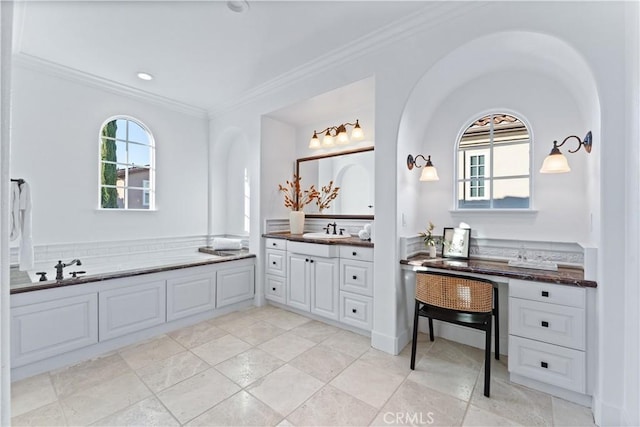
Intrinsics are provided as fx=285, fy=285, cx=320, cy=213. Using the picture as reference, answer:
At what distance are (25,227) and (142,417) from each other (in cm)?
155

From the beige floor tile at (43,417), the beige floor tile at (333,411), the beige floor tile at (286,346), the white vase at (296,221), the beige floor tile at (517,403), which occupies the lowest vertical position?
the beige floor tile at (333,411)

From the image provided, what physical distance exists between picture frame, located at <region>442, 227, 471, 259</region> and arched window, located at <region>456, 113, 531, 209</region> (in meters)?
0.25

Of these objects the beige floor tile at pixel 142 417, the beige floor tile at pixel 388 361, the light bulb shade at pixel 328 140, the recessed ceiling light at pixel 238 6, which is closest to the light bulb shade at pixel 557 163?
the beige floor tile at pixel 388 361

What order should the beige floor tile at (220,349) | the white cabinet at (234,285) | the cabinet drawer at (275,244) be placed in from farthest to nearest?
the cabinet drawer at (275,244)
the white cabinet at (234,285)
the beige floor tile at (220,349)

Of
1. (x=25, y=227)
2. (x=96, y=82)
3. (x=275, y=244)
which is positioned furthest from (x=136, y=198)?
(x=275, y=244)

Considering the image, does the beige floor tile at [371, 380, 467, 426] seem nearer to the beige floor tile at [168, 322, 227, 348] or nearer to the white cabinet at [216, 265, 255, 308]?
the beige floor tile at [168, 322, 227, 348]

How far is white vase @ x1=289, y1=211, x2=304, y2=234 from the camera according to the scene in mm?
3592

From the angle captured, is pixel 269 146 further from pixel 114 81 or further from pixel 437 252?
pixel 437 252

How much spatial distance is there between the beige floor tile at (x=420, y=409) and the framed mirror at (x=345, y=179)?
1774mm

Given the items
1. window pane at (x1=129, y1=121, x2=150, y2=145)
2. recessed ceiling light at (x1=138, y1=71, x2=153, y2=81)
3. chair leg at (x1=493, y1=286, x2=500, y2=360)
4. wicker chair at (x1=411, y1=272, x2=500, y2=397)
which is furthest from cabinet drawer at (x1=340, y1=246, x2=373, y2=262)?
window pane at (x1=129, y1=121, x2=150, y2=145)

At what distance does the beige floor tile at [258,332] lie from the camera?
2.64 meters

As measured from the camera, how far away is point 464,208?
105 inches

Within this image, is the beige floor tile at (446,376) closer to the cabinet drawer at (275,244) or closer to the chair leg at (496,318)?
the chair leg at (496,318)

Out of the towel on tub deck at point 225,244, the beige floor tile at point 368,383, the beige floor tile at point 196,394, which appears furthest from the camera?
the towel on tub deck at point 225,244
